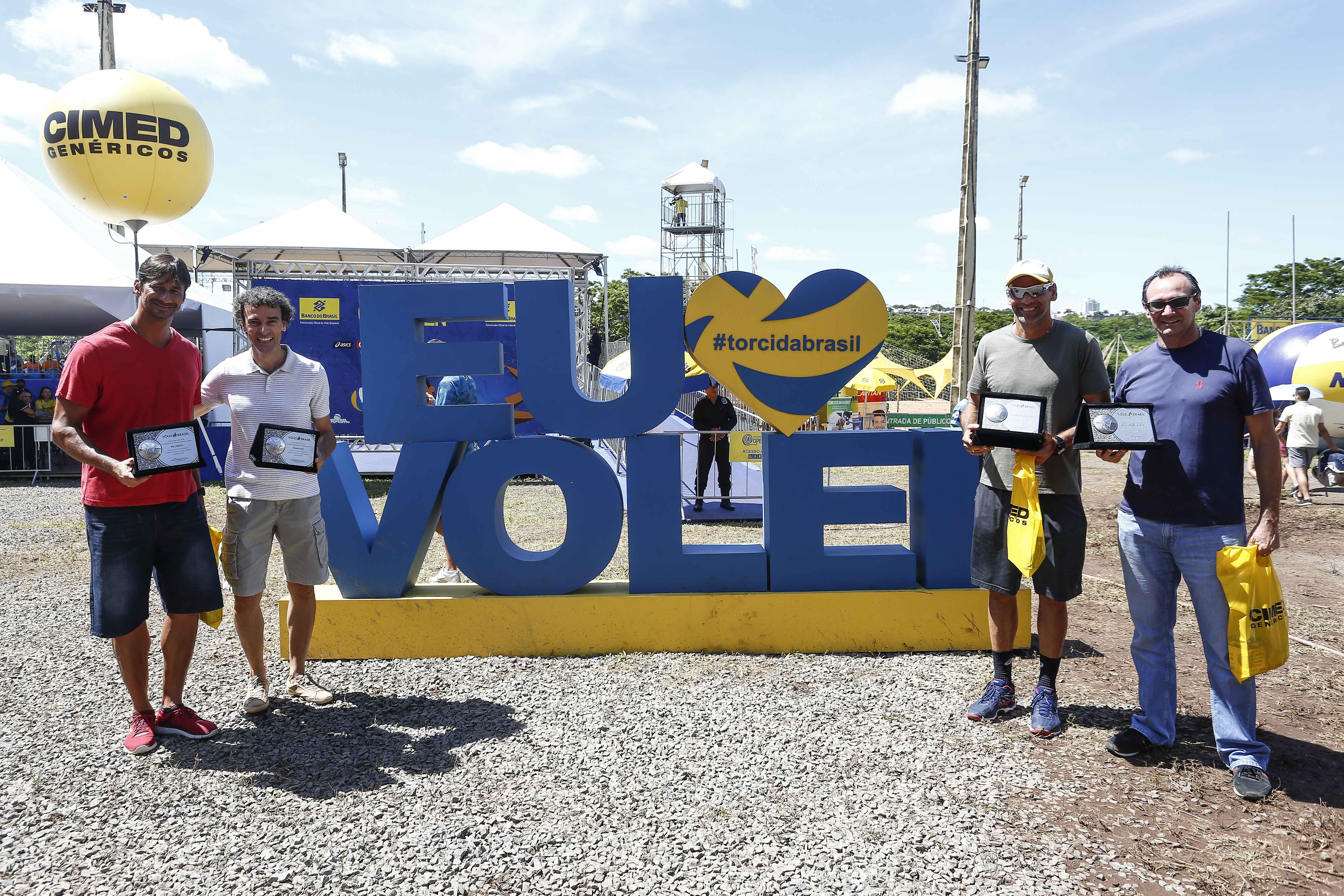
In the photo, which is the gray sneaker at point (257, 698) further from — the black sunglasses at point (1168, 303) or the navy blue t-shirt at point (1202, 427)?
the black sunglasses at point (1168, 303)

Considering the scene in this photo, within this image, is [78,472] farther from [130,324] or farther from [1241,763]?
[1241,763]

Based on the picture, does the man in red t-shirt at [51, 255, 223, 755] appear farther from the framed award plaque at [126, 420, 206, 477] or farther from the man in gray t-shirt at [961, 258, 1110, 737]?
the man in gray t-shirt at [961, 258, 1110, 737]

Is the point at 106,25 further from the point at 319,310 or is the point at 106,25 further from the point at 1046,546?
the point at 1046,546

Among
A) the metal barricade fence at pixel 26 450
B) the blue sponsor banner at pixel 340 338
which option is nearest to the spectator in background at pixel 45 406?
the metal barricade fence at pixel 26 450

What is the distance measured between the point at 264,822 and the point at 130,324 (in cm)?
223

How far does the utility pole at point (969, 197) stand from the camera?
1362 centimetres

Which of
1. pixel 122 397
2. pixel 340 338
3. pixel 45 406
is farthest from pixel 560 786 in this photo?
pixel 45 406

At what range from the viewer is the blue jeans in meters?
3.10

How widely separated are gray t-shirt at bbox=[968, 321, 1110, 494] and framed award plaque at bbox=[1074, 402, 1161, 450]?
31 cm

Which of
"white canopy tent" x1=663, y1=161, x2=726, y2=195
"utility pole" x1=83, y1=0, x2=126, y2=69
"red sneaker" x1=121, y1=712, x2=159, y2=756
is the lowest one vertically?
"red sneaker" x1=121, y1=712, x2=159, y2=756

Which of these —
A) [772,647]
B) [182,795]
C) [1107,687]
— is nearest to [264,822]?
[182,795]

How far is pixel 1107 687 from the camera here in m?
4.19

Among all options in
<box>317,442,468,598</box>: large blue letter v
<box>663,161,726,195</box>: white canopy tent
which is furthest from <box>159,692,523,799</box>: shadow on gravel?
<box>663,161,726,195</box>: white canopy tent

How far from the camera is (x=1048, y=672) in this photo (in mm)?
3725
